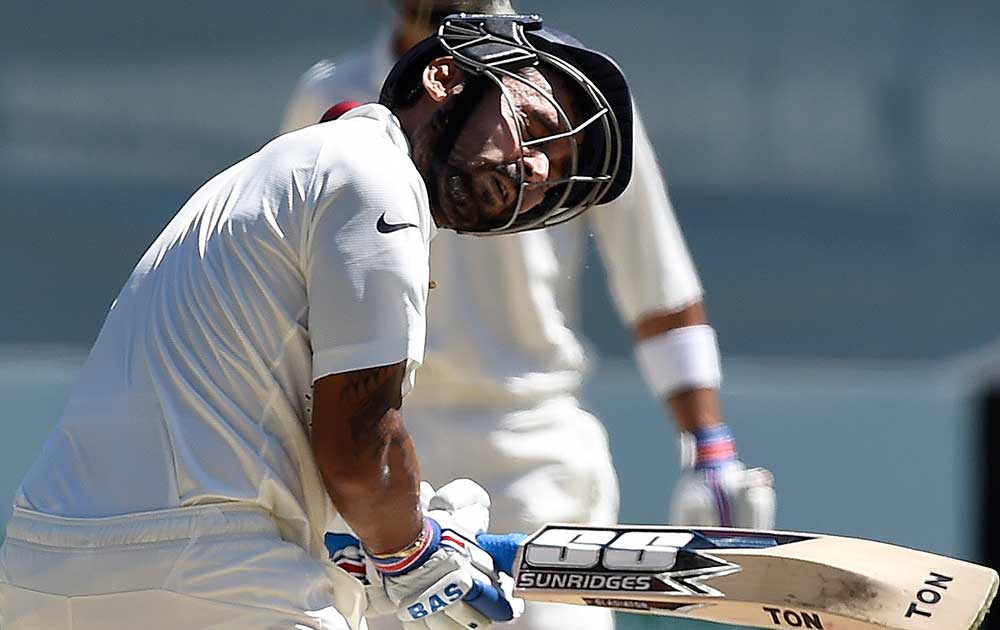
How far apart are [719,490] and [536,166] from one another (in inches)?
43.9

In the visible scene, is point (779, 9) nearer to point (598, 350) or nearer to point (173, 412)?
A: point (598, 350)

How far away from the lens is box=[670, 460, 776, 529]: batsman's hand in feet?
10.2

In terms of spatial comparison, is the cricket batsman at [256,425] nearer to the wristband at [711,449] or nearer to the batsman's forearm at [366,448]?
the batsman's forearm at [366,448]

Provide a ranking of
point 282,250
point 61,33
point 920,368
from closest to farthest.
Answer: point 282,250
point 61,33
point 920,368

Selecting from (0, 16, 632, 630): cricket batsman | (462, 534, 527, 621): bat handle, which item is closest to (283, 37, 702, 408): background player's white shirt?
(462, 534, 527, 621): bat handle

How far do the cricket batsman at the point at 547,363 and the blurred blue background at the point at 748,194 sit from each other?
2.39 meters

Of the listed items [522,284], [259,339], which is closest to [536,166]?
[259,339]

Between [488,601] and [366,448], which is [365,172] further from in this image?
[488,601]

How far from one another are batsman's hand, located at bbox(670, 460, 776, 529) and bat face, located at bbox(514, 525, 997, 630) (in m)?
0.96

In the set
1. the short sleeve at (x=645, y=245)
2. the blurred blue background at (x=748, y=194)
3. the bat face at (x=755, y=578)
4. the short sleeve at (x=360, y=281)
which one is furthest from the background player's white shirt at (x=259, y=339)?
the blurred blue background at (x=748, y=194)

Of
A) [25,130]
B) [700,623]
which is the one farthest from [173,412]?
[25,130]

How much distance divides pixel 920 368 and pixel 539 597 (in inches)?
163

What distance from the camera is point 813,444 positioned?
5852 mm

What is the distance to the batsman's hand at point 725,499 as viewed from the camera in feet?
10.2
